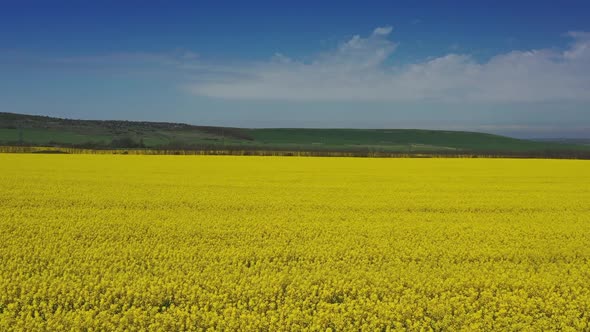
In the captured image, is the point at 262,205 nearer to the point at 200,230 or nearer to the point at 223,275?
the point at 200,230

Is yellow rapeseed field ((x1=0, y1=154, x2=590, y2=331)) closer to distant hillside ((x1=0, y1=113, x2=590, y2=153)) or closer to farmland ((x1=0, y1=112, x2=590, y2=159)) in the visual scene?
farmland ((x1=0, y1=112, x2=590, y2=159))

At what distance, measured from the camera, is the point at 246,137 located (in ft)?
312

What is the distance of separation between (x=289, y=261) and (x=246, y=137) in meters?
86.9

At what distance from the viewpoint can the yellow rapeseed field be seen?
6586 mm

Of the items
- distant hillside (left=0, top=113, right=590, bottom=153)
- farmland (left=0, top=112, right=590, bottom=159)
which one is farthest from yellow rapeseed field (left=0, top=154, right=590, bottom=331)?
distant hillside (left=0, top=113, right=590, bottom=153)

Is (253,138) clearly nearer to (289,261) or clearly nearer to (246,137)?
(246,137)

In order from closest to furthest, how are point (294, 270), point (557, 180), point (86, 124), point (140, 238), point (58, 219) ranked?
point (294, 270) → point (140, 238) → point (58, 219) → point (557, 180) → point (86, 124)

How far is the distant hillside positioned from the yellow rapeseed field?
38.9m

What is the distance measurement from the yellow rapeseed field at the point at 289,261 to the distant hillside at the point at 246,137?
38885mm

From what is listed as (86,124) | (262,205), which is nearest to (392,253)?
(262,205)

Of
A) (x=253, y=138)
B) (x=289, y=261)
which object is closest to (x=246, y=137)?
(x=253, y=138)

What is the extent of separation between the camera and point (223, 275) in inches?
315

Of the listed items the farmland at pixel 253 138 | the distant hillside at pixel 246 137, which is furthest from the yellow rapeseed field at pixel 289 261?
the distant hillside at pixel 246 137

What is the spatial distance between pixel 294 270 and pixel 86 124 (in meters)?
90.4
